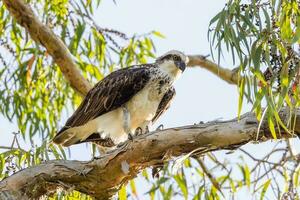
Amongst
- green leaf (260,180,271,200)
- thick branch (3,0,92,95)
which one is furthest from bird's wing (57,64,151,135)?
green leaf (260,180,271,200)

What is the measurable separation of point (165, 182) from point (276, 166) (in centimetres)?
70

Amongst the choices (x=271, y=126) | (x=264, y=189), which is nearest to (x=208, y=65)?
(x=264, y=189)

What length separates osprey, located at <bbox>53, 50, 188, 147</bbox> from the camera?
16.2 ft

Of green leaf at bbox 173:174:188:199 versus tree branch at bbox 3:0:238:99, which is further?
tree branch at bbox 3:0:238:99

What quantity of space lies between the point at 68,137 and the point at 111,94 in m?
0.34

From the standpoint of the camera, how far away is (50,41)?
548cm

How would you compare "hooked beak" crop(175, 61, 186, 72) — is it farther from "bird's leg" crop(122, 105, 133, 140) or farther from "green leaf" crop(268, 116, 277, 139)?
"green leaf" crop(268, 116, 277, 139)

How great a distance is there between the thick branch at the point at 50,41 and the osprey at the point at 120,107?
1.58 ft

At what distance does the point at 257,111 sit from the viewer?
11.5 feet

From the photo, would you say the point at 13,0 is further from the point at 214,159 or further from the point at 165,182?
the point at 165,182

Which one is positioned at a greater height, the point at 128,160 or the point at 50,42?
the point at 50,42

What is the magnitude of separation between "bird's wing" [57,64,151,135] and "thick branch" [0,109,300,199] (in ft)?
2.87

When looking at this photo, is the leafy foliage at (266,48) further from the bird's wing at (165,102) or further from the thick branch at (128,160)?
the bird's wing at (165,102)

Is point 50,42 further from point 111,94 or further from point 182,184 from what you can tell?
point 182,184
